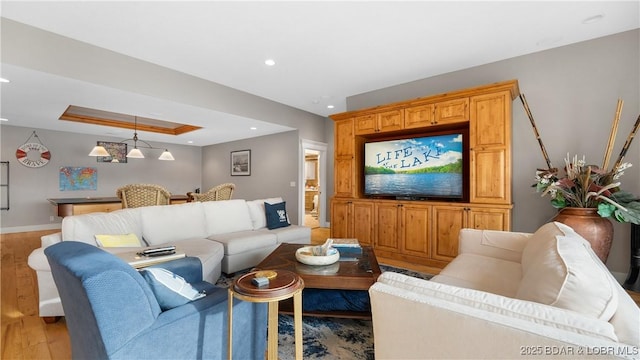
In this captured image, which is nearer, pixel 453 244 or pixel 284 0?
pixel 284 0

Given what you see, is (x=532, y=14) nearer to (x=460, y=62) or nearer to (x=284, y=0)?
(x=460, y=62)

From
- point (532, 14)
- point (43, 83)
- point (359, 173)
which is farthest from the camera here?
point (359, 173)

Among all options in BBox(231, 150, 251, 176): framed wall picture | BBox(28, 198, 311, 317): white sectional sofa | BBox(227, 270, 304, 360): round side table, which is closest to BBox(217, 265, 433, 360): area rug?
BBox(227, 270, 304, 360): round side table

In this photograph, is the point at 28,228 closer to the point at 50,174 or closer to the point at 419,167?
the point at 50,174

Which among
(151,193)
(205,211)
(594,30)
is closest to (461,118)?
(594,30)

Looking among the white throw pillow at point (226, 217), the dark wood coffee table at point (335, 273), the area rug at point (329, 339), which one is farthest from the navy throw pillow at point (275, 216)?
the area rug at point (329, 339)

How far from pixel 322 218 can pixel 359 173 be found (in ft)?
7.81

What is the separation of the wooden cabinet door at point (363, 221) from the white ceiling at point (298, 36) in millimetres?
1949

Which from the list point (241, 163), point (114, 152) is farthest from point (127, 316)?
point (114, 152)

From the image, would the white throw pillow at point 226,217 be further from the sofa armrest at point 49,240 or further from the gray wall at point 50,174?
the gray wall at point 50,174

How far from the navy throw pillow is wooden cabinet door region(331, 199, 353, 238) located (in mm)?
847

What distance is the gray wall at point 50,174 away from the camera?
587 cm

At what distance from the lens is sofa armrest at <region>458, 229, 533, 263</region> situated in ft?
7.54

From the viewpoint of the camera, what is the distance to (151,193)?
4020 mm
